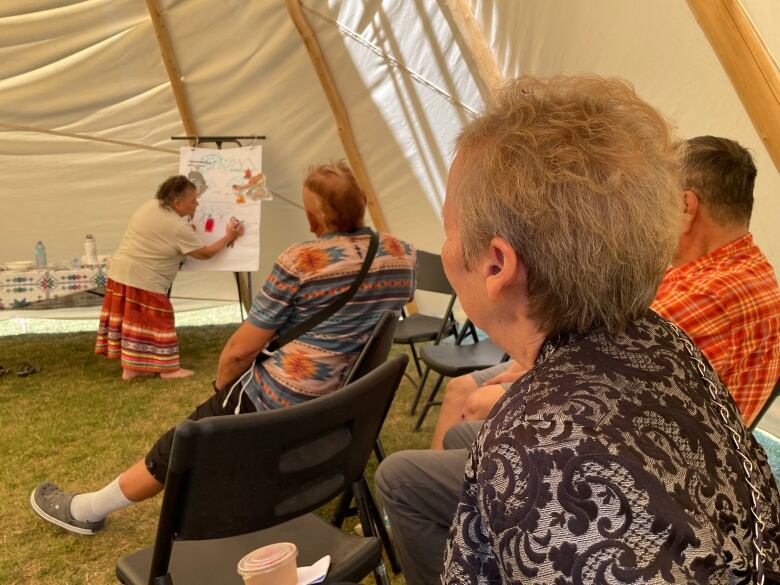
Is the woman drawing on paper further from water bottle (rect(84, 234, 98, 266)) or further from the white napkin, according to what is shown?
the white napkin

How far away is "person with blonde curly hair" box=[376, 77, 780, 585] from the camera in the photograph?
662 mm

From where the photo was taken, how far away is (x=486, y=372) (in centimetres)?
265

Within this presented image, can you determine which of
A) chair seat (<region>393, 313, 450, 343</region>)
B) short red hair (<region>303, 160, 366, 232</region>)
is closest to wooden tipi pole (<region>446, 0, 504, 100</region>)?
chair seat (<region>393, 313, 450, 343</region>)

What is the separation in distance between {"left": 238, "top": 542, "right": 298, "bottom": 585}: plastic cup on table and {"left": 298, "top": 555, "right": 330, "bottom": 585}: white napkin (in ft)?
0.18

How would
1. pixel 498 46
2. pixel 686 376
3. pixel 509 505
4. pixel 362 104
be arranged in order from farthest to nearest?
1. pixel 362 104
2. pixel 498 46
3. pixel 686 376
4. pixel 509 505

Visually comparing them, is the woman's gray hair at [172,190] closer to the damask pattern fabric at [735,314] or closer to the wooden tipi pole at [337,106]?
the wooden tipi pole at [337,106]

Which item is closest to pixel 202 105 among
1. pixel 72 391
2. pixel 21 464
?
pixel 72 391

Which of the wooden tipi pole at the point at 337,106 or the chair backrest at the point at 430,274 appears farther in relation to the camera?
the wooden tipi pole at the point at 337,106

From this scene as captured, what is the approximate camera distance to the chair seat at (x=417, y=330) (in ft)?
12.8

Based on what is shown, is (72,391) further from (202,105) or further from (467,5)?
(467,5)

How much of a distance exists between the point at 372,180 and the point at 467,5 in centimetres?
204

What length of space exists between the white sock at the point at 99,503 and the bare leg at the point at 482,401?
1220mm

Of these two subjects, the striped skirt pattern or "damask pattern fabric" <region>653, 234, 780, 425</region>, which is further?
the striped skirt pattern

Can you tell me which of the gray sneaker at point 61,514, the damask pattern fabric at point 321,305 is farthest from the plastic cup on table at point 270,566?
the gray sneaker at point 61,514
